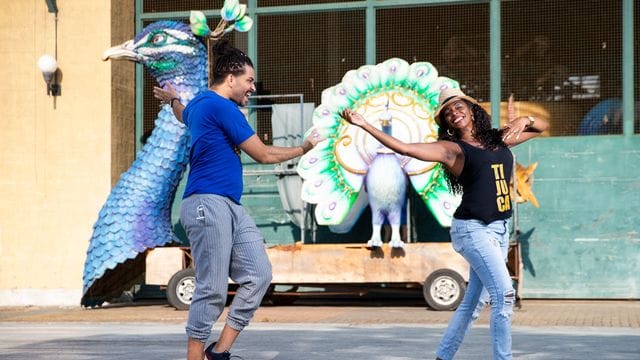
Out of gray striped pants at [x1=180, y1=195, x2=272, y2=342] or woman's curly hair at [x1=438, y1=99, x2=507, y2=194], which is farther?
woman's curly hair at [x1=438, y1=99, x2=507, y2=194]

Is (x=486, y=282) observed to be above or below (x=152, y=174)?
below

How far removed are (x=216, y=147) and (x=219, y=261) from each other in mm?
660

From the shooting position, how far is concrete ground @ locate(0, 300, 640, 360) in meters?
8.36

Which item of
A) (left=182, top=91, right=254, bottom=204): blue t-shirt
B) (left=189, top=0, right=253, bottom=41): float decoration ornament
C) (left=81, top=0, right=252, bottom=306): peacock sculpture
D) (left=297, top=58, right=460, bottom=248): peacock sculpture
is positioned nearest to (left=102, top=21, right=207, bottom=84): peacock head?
(left=81, top=0, right=252, bottom=306): peacock sculpture

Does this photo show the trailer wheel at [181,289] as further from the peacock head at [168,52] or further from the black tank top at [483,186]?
the black tank top at [483,186]

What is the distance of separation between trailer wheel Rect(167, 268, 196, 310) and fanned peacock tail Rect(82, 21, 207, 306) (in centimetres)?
57

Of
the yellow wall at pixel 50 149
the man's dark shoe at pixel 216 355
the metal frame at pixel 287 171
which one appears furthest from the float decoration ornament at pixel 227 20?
the man's dark shoe at pixel 216 355

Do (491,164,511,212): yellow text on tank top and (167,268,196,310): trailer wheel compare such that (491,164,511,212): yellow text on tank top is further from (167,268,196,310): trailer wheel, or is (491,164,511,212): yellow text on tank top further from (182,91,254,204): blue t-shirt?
(167,268,196,310): trailer wheel

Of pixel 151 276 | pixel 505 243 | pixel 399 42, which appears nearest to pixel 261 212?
pixel 151 276

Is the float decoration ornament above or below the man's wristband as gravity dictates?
above

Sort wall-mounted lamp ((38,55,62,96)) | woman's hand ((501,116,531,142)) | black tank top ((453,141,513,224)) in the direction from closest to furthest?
black tank top ((453,141,513,224)), woman's hand ((501,116,531,142)), wall-mounted lamp ((38,55,62,96))

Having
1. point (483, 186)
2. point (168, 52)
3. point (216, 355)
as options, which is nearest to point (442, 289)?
point (168, 52)

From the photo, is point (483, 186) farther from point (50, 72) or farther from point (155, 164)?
point (50, 72)

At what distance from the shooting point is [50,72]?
1577 centimetres
